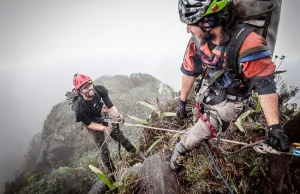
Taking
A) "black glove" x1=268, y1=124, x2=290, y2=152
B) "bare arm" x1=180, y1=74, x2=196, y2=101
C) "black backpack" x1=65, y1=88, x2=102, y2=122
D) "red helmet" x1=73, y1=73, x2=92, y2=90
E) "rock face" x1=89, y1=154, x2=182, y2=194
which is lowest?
"rock face" x1=89, y1=154, x2=182, y2=194

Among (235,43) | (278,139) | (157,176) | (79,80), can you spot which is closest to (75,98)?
(79,80)

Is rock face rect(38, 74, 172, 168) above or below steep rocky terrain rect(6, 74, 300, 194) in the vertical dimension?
below

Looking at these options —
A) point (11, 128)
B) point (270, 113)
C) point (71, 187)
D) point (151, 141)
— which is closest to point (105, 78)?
point (71, 187)

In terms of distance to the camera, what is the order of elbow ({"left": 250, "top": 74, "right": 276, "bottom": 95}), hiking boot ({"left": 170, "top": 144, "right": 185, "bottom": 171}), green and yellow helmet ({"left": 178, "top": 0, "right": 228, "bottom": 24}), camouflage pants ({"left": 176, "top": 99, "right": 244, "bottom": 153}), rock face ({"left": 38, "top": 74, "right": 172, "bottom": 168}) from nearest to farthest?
elbow ({"left": 250, "top": 74, "right": 276, "bottom": 95})
green and yellow helmet ({"left": 178, "top": 0, "right": 228, "bottom": 24})
camouflage pants ({"left": 176, "top": 99, "right": 244, "bottom": 153})
hiking boot ({"left": 170, "top": 144, "right": 185, "bottom": 171})
rock face ({"left": 38, "top": 74, "right": 172, "bottom": 168})

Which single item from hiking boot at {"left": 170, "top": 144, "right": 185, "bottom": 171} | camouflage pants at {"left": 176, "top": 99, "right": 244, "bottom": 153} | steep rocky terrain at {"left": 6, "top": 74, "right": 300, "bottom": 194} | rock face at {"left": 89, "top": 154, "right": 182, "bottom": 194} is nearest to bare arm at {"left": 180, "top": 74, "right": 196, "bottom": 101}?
camouflage pants at {"left": 176, "top": 99, "right": 244, "bottom": 153}

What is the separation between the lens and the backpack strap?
7.10 feet

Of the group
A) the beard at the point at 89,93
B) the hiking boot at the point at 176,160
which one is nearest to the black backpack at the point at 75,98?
the beard at the point at 89,93

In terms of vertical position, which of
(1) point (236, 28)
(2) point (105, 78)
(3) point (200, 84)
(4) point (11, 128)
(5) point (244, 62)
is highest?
(1) point (236, 28)

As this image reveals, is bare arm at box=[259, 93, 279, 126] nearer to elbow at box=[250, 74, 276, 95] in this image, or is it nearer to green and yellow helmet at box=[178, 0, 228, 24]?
elbow at box=[250, 74, 276, 95]

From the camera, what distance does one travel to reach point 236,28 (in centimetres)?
227

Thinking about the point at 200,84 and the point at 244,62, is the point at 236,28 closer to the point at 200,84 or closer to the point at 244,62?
the point at 244,62

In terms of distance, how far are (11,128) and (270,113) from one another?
102 metres

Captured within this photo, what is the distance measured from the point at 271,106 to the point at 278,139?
0.36 metres

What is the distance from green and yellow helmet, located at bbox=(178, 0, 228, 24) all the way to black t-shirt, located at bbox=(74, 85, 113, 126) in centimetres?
461
